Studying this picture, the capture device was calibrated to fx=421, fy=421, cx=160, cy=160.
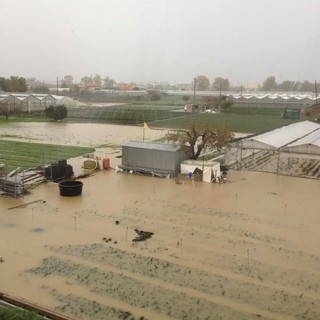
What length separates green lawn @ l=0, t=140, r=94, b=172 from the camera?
1144 centimetres

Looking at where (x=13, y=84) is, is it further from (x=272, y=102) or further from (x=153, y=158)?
(x=153, y=158)

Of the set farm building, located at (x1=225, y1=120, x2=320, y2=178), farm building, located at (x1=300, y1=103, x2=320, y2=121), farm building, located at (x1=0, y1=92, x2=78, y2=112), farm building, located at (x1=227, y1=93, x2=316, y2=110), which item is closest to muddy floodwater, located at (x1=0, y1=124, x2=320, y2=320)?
farm building, located at (x1=225, y1=120, x2=320, y2=178)

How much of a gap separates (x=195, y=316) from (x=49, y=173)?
632 centimetres

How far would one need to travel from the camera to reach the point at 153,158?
414 inches

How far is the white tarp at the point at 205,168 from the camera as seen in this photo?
9.91 metres

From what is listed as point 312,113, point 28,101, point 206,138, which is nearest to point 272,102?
point 312,113

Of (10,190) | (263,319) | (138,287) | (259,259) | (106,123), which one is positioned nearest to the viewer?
(263,319)

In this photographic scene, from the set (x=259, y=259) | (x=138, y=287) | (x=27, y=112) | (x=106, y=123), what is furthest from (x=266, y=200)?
(x=27, y=112)

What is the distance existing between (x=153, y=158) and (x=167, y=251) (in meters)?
5.03

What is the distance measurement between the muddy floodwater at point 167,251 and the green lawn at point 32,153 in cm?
259

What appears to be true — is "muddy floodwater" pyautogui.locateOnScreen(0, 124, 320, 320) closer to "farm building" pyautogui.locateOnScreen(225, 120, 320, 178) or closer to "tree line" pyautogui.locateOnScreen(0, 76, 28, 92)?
"farm building" pyautogui.locateOnScreen(225, 120, 320, 178)

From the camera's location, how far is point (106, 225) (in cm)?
666

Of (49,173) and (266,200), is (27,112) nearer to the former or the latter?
(49,173)

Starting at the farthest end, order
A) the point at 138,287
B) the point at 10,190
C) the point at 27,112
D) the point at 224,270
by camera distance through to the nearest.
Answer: the point at 27,112 < the point at 10,190 < the point at 224,270 < the point at 138,287
